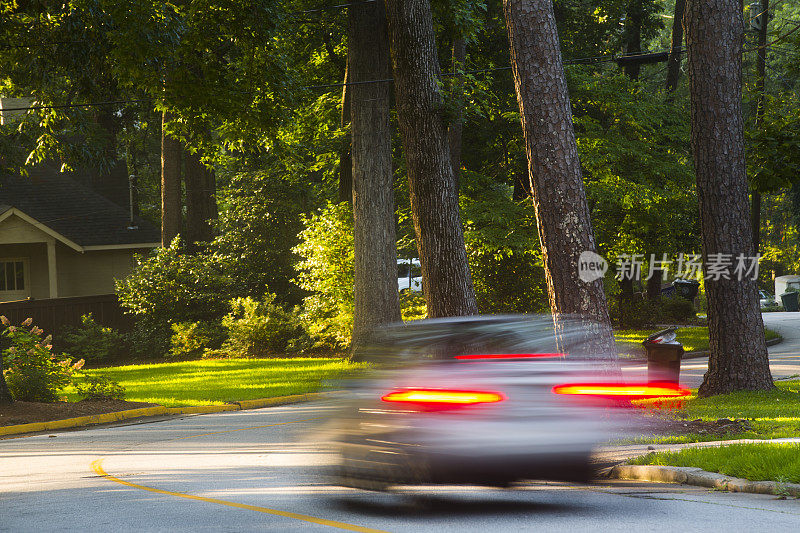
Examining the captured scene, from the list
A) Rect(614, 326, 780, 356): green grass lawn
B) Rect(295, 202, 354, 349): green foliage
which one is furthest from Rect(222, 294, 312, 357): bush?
Rect(614, 326, 780, 356): green grass lawn

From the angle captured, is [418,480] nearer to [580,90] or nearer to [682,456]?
[682,456]

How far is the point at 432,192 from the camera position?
15.2 meters

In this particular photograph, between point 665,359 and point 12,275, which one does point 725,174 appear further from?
point 12,275

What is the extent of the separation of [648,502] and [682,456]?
61.1 inches

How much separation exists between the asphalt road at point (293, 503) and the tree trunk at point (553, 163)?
11.9ft

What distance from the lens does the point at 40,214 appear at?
115 ft

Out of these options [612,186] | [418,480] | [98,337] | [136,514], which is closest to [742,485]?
[418,480]

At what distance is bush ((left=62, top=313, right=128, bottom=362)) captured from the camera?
1195 inches

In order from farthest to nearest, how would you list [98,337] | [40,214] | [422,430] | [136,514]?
[40,214], [98,337], [136,514], [422,430]

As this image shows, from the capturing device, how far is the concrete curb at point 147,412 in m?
13.8

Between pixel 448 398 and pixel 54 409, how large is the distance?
10490 millimetres

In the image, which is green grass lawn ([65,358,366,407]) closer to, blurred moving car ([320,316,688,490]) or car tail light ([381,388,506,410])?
blurred moving car ([320,316,688,490])

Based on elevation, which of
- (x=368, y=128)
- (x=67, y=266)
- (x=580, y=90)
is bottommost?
(x=67, y=266)

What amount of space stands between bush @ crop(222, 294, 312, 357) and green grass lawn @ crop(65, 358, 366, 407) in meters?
1.31
